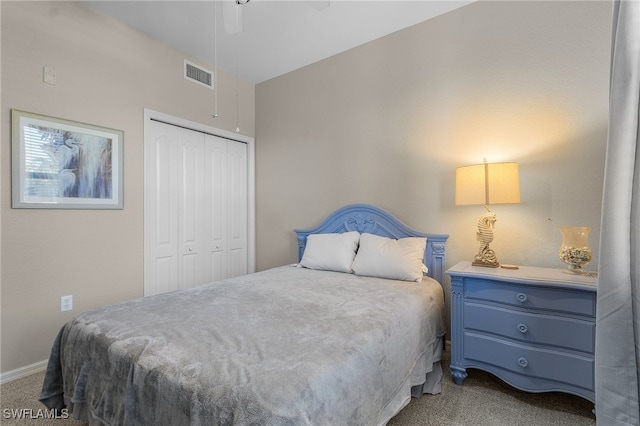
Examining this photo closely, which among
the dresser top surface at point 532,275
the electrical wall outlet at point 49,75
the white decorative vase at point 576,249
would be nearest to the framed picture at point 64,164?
the electrical wall outlet at point 49,75

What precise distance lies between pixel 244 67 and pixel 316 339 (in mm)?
3299

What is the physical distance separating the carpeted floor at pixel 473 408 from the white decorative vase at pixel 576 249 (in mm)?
800

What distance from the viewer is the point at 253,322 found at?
146cm

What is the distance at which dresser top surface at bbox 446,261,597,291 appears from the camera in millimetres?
1665

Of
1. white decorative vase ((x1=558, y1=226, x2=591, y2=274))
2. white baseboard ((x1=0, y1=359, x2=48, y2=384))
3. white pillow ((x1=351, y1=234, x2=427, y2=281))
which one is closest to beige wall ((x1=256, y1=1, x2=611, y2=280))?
white decorative vase ((x1=558, y1=226, x2=591, y2=274))

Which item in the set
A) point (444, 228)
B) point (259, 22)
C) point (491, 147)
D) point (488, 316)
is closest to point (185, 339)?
point (488, 316)

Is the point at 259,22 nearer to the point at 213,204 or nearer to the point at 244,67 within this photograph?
the point at 244,67

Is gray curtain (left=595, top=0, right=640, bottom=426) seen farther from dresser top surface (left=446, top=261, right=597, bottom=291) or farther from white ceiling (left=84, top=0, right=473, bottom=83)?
white ceiling (left=84, top=0, right=473, bottom=83)

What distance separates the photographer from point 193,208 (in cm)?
339

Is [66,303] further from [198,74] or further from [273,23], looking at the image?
[273,23]

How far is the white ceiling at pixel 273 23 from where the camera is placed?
252 centimetres

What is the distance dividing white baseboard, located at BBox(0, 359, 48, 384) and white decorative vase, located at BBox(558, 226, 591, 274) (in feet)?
12.4

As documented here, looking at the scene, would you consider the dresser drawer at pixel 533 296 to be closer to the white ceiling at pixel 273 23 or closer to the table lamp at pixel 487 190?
the table lamp at pixel 487 190

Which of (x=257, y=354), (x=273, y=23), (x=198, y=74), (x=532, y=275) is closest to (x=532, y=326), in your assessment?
(x=532, y=275)
